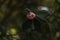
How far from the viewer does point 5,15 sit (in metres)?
2.49

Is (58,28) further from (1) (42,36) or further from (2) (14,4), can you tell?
(2) (14,4)

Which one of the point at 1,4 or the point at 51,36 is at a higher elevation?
the point at 1,4

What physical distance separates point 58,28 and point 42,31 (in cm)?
14

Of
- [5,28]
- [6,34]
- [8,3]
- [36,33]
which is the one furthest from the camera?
[8,3]

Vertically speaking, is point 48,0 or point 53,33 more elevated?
point 48,0

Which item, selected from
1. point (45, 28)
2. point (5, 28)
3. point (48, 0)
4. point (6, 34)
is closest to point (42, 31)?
point (45, 28)

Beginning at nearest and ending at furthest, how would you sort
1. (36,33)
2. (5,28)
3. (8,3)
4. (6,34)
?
(36,33) < (6,34) < (5,28) < (8,3)

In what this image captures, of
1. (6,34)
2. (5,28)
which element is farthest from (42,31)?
(5,28)

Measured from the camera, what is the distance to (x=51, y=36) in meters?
1.78

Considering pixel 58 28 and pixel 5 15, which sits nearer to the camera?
pixel 58 28

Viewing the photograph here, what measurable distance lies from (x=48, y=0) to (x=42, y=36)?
82 centimetres

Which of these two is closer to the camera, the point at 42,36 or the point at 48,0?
the point at 42,36

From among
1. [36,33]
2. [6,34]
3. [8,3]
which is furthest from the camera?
[8,3]

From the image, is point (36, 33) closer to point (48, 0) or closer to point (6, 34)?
point (6, 34)
